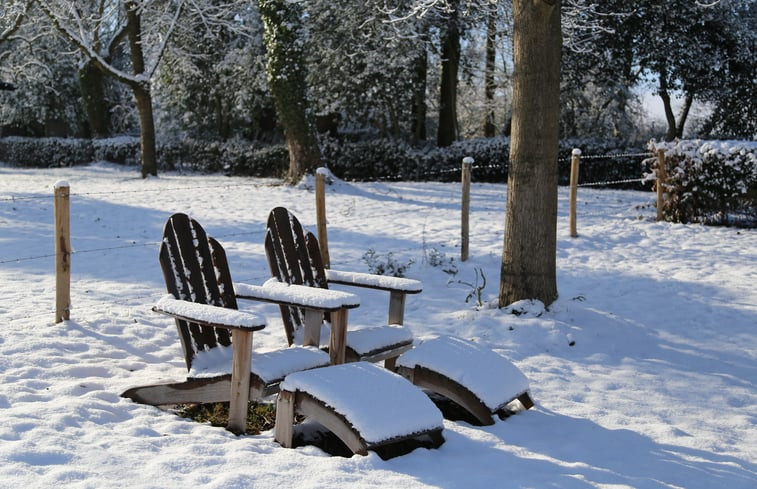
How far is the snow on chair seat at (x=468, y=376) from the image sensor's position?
13.2 feet

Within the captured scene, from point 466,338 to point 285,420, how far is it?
264cm

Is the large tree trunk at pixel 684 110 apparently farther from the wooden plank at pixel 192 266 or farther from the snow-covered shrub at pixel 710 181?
the wooden plank at pixel 192 266

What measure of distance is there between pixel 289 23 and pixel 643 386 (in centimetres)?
1138

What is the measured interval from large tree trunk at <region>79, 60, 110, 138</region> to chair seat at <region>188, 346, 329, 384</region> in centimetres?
2289

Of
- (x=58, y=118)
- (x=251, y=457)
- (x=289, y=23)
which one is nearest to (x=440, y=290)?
(x=251, y=457)

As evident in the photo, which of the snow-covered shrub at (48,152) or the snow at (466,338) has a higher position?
the snow-covered shrub at (48,152)

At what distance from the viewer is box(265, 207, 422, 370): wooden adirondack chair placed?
438 centimetres

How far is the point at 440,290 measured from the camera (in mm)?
7422

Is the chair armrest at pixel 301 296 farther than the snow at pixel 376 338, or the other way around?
the snow at pixel 376 338

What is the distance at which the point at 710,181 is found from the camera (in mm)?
10734

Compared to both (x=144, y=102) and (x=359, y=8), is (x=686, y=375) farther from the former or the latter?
(x=144, y=102)

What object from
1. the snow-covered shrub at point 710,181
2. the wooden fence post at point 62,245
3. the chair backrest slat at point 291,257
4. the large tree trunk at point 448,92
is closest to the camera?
the chair backrest slat at point 291,257

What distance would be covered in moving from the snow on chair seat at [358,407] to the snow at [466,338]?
109 mm

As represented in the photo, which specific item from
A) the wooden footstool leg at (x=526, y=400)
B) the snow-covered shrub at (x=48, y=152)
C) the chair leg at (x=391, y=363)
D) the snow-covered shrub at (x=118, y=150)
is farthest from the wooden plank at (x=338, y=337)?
the snow-covered shrub at (x=48, y=152)
